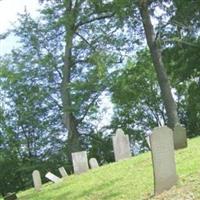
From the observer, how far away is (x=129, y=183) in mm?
12984

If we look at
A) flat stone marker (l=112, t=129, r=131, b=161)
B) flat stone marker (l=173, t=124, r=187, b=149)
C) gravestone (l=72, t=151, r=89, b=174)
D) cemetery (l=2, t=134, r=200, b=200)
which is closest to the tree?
flat stone marker (l=112, t=129, r=131, b=161)

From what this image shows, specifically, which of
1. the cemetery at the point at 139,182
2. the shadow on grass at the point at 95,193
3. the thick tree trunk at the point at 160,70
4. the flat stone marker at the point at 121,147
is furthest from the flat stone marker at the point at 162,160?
the thick tree trunk at the point at 160,70

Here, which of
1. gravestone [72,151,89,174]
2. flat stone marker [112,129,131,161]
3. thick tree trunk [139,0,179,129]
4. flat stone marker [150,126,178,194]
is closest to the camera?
flat stone marker [150,126,178,194]

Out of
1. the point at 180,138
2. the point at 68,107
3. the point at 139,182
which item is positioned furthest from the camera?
the point at 68,107

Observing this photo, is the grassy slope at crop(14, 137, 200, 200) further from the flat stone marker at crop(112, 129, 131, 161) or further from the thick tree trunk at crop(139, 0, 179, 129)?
the thick tree trunk at crop(139, 0, 179, 129)

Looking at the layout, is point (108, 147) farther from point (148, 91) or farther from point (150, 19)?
point (150, 19)

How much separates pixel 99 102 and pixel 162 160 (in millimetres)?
29596

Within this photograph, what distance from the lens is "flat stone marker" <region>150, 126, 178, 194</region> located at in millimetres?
10789

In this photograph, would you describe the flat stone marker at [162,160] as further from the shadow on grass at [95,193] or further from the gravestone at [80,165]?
the gravestone at [80,165]

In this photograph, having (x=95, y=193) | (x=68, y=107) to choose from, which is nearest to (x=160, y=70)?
(x=68, y=107)

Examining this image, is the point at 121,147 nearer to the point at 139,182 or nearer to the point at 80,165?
the point at 80,165

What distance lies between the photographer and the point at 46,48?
38.7 meters

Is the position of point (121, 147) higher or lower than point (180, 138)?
higher

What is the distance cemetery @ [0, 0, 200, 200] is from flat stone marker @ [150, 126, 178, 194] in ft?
0.06
